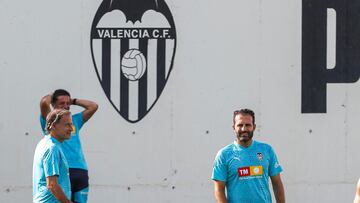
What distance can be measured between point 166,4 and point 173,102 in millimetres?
834

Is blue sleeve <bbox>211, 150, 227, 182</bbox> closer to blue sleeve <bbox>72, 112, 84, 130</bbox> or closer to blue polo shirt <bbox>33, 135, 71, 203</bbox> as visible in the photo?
blue polo shirt <bbox>33, 135, 71, 203</bbox>

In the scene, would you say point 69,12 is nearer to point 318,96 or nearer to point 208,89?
point 208,89

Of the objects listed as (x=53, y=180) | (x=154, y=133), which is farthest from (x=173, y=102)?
(x=53, y=180)

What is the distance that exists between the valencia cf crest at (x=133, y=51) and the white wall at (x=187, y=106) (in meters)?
0.07

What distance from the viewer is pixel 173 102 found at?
8.12 meters

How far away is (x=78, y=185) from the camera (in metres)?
7.28

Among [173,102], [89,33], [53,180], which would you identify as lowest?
Answer: [53,180]

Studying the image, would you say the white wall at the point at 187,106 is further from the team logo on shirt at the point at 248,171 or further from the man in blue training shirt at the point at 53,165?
the man in blue training shirt at the point at 53,165

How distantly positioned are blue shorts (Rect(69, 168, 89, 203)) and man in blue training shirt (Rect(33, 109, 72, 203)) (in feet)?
3.78

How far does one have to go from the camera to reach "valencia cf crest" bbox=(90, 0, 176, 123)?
8102 millimetres

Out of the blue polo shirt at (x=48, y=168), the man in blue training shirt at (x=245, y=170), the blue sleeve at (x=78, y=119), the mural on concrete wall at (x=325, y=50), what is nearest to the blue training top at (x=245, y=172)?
the man in blue training shirt at (x=245, y=170)

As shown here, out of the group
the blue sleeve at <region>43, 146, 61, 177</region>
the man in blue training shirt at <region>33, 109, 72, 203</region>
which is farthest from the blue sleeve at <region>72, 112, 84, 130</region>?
the blue sleeve at <region>43, 146, 61, 177</region>

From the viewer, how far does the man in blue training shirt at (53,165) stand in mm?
5891

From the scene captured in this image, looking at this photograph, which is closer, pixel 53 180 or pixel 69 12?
pixel 53 180
